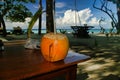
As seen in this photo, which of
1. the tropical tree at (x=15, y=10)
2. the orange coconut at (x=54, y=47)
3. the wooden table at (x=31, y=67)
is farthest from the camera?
the tropical tree at (x=15, y=10)

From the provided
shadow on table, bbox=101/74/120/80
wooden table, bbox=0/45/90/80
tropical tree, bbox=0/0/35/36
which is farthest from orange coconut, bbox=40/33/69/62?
tropical tree, bbox=0/0/35/36

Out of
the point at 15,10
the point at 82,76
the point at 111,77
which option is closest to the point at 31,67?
the point at 82,76

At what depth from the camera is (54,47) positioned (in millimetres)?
1394

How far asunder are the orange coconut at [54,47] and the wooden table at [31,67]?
0.13 feet

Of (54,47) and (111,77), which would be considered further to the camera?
(111,77)

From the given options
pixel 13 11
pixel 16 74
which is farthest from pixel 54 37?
pixel 13 11

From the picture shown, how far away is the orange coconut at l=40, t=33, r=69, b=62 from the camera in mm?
1396

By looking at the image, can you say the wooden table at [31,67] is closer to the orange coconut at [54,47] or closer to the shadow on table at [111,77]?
the orange coconut at [54,47]

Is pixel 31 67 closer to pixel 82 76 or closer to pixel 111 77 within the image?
pixel 82 76

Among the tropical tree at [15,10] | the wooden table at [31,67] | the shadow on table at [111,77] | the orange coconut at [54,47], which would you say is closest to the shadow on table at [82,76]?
the shadow on table at [111,77]

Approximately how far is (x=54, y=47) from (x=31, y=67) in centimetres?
22

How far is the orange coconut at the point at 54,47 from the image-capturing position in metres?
1.40

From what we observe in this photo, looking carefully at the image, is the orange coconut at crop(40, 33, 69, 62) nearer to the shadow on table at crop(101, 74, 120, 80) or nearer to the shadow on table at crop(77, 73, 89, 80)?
the shadow on table at crop(77, 73, 89, 80)

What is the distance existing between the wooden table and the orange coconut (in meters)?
0.04
